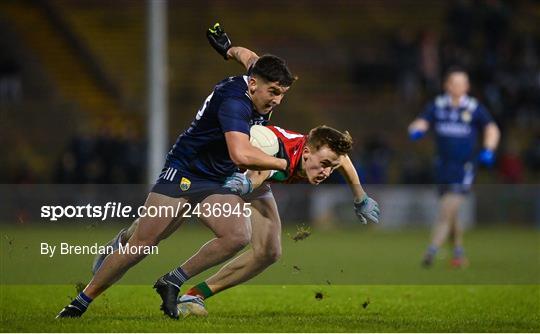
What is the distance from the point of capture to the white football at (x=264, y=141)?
8.64 m

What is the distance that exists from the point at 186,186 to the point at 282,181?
0.71 m

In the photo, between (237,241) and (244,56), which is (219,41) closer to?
(244,56)

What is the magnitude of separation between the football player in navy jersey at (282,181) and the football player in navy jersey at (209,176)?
21 cm

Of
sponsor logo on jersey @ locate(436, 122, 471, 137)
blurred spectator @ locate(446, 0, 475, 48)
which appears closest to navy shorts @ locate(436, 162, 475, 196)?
sponsor logo on jersey @ locate(436, 122, 471, 137)

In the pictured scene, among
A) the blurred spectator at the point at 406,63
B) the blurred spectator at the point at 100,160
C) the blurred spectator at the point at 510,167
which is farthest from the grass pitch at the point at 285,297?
the blurred spectator at the point at 406,63

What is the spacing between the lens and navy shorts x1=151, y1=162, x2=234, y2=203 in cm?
858

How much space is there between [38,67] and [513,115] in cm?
1154

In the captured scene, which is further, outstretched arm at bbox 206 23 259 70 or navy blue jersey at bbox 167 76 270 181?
outstretched arm at bbox 206 23 259 70

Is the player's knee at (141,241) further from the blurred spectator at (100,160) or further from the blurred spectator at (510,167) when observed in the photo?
the blurred spectator at (510,167)

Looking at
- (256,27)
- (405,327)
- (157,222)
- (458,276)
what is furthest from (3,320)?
(256,27)

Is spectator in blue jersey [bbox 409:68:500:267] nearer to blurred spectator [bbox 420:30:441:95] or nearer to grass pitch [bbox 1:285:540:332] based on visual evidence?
grass pitch [bbox 1:285:540:332]

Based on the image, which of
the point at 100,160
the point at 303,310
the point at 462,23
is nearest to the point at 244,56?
the point at 303,310

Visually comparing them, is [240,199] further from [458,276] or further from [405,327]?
[458,276]

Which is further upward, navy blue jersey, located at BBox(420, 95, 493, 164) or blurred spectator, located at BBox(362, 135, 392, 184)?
navy blue jersey, located at BBox(420, 95, 493, 164)
